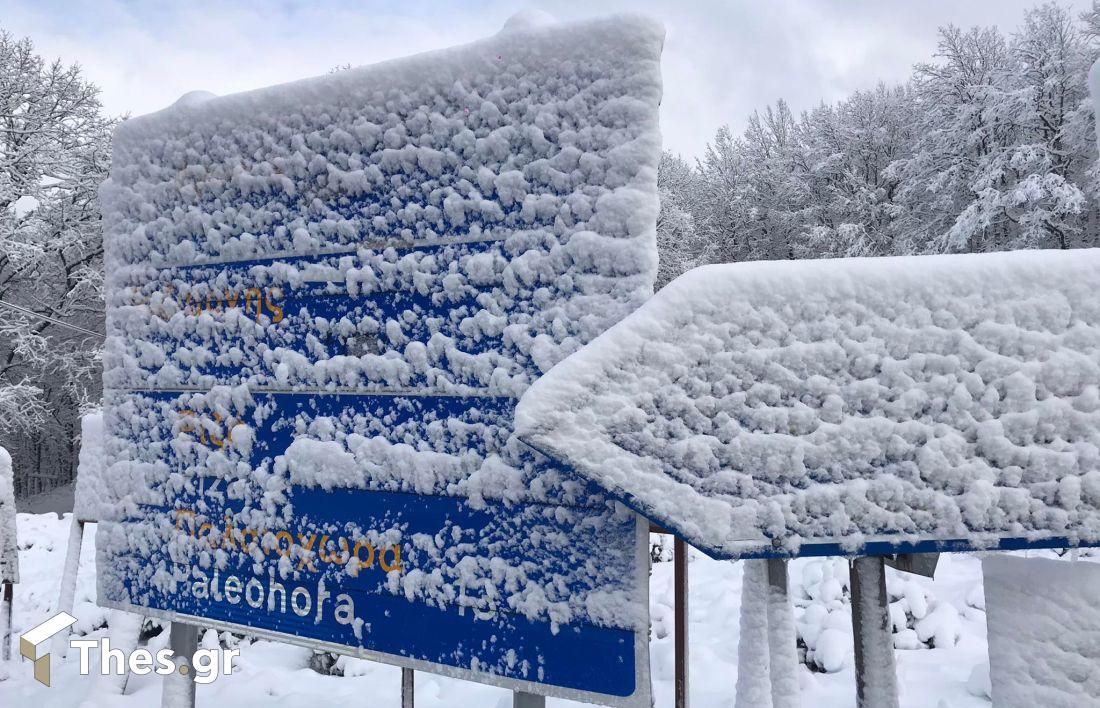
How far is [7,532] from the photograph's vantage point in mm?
3473

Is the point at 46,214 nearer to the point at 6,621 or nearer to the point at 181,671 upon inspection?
the point at 6,621

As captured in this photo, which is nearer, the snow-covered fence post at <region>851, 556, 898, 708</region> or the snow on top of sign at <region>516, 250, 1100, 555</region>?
the snow on top of sign at <region>516, 250, 1100, 555</region>

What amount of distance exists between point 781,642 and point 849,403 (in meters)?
0.54

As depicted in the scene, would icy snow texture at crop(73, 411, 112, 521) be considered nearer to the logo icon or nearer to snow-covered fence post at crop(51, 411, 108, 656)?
snow-covered fence post at crop(51, 411, 108, 656)

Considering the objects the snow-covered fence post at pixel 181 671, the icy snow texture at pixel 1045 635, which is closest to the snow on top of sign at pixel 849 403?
the icy snow texture at pixel 1045 635

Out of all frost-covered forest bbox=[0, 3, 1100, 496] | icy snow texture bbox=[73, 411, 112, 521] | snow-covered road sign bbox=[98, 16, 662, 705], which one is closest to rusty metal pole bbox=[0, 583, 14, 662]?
icy snow texture bbox=[73, 411, 112, 521]

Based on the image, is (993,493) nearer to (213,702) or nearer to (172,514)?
(172,514)

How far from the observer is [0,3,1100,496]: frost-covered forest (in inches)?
384

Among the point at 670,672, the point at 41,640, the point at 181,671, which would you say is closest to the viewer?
the point at 181,671

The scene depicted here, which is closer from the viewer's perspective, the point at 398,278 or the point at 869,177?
the point at 398,278

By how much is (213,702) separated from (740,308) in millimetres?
3327

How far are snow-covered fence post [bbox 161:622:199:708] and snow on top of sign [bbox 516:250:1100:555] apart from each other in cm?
163

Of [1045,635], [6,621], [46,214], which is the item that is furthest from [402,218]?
[46,214]

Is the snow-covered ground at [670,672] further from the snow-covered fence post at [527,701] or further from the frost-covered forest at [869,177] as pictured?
the frost-covered forest at [869,177]
